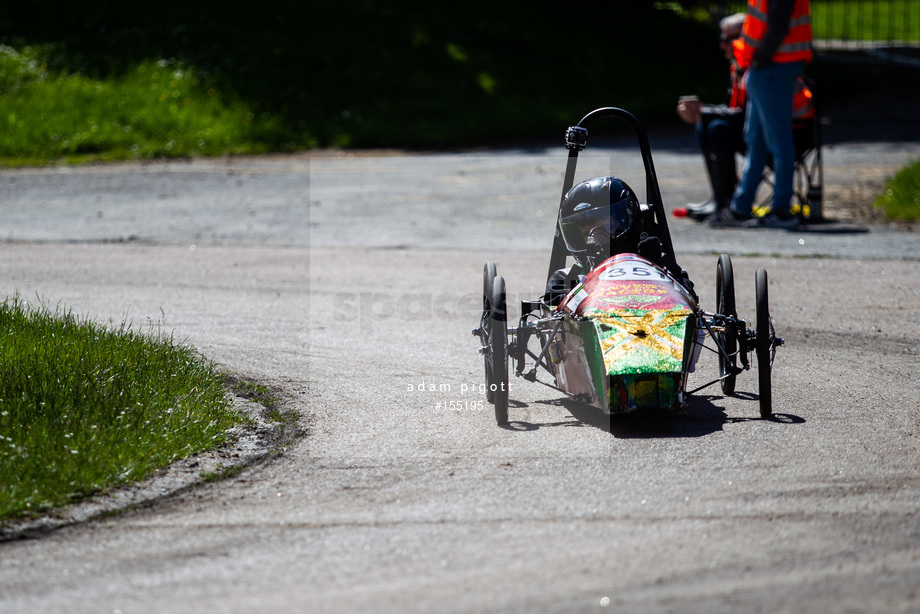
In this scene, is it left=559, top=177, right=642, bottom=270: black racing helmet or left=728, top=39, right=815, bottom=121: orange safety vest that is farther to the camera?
left=728, top=39, right=815, bottom=121: orange safety vest

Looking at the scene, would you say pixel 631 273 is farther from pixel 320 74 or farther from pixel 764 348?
pixel 320 74

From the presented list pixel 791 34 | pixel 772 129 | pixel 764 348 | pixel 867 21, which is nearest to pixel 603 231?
pixel 764 348

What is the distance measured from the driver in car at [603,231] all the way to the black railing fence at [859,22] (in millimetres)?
16851

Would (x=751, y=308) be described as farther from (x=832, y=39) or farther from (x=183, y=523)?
(x=832, y=39)

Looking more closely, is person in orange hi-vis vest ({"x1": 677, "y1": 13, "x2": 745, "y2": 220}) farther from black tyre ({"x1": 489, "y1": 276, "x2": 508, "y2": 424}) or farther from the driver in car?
black tyre ({"x1": 489, "y1": 276, "x2": 508, "y2": 424})

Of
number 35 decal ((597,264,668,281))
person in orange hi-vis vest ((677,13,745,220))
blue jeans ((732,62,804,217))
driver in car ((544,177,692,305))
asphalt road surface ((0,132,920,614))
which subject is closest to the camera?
asphalt road surface ((0,132,920,614))

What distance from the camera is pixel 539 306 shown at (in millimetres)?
6098

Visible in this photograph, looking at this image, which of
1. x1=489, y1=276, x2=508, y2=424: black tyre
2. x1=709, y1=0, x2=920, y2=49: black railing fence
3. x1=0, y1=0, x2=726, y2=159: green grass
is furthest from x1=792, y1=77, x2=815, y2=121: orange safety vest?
x1=709, y1=0, x2=920, y2=49: black railing fence

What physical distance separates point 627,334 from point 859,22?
24.7m

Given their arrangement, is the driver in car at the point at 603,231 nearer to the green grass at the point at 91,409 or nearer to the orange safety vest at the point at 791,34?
the green grass at the point at 91,409

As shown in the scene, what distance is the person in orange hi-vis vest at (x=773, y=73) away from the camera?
1098cm

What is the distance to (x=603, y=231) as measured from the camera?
612 centimetres

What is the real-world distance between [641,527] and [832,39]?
23023 mm

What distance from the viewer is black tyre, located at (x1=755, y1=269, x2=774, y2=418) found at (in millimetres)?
5270
